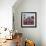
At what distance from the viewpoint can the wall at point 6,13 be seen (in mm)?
4320

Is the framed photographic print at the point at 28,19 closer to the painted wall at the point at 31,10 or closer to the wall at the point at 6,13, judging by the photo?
the painted wall at the point at 31,10

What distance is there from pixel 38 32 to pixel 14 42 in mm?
1852

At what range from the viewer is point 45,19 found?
4.49m

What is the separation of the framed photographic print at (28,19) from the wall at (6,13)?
94 cm

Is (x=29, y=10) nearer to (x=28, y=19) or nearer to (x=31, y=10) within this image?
(x=31, y=10)

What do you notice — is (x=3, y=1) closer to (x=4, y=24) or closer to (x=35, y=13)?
(x=4, y=24)

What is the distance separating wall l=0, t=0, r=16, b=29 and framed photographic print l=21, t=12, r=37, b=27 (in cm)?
94

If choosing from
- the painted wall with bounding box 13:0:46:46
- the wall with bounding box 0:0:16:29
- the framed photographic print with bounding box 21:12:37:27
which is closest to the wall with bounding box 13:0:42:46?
the painted wall with bounding box 13:0:46:46

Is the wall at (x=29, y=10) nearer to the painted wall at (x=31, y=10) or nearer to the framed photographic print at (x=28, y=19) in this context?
the painted wall at (x=31, y=10)

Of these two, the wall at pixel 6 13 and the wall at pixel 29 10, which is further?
the wall at pixel 29 10

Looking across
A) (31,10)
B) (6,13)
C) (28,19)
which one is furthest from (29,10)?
(6,13)

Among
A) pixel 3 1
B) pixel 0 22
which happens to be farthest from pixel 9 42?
pixel 3 1

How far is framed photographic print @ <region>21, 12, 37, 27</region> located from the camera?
517 cm

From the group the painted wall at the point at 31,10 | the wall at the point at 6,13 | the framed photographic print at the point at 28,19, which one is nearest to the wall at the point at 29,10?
the painted wall at the point at 31,10
